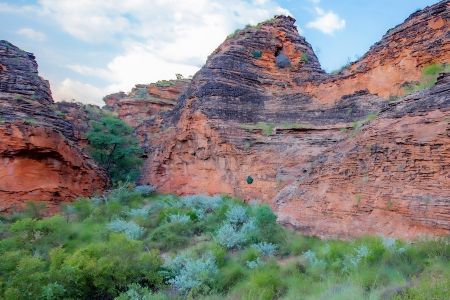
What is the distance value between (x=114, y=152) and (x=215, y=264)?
1383cm

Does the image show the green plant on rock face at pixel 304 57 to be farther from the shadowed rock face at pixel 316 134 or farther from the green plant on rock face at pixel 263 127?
the green plant on rock face at pixel 263 127

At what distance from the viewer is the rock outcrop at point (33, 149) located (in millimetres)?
13586

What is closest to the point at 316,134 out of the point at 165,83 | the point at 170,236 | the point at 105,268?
the point at 170,236

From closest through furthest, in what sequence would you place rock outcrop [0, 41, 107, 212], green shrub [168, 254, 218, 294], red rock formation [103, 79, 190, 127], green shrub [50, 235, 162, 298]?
1. green shrub [50, 235, 162, 298]
2. green shrub [168, 254, 218, 294]
3. rock outcrop [0, 41, 107, 212]
4. red rock formation [103, 79, 190, 127]

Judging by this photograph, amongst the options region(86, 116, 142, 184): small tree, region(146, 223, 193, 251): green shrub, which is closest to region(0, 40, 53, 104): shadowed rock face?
region(86, 116, 142, 184): small tree

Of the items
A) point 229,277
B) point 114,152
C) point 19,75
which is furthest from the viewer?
point 114,152

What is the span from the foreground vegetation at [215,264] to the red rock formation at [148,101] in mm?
19986

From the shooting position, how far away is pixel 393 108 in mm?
9508

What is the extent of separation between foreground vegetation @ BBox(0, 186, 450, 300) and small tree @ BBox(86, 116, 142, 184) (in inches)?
352

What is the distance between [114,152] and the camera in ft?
68.8

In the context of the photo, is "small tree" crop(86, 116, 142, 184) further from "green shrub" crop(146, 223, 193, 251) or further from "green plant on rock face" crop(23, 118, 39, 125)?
"green shrub" crop(146, 223, 193, 251)

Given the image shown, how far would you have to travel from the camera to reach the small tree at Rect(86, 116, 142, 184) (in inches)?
810

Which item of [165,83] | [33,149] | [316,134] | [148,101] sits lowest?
[33,149]

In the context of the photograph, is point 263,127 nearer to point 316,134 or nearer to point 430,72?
point 316,134
